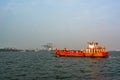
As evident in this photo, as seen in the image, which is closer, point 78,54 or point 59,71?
point 59,71

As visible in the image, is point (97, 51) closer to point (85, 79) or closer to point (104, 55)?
point (104, 55)

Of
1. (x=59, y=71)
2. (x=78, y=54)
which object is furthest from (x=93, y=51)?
(x=59, y=71)

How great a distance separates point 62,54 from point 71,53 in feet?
13.5

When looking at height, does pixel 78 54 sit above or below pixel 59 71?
above

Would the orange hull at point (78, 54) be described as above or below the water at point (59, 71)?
above

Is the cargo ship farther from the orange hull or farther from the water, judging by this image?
the water

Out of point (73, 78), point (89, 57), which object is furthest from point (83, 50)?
point (73, 78)

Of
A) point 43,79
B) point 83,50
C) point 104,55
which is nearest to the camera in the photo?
point 43,79

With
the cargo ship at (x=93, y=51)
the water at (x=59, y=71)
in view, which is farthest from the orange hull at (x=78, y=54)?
the water at (x=59, y=71)

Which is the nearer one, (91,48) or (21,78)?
(21,78)

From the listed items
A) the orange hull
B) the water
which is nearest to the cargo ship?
the orange hull

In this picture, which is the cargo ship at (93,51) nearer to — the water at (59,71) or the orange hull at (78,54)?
the orange hull at (78,54)

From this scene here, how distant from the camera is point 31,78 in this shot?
32.0 m

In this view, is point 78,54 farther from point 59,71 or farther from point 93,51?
point 59,71
